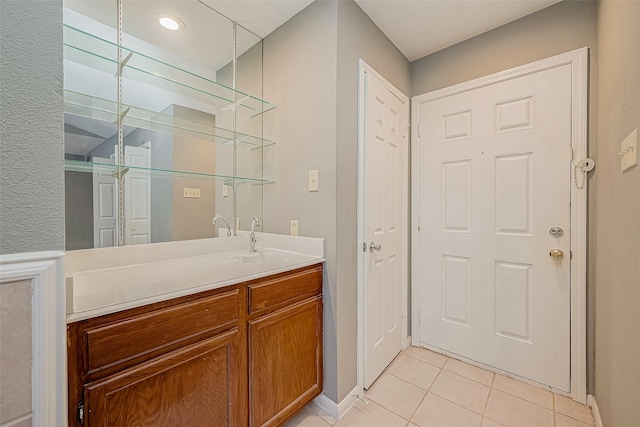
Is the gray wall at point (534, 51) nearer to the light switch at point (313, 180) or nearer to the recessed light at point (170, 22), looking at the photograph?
the light switch at point (313, 180)

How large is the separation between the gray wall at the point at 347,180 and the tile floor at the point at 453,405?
0.18 m

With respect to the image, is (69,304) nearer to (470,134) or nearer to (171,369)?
(171,369)

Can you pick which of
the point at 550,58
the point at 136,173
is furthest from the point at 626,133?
the point at 136,173

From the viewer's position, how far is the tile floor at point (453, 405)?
1.41m

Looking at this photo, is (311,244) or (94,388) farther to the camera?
(311,244)

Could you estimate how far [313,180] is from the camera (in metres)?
1.55

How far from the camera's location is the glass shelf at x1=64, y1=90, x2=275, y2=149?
123 cm

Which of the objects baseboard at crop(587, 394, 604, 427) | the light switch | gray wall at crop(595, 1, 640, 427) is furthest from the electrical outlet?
baseboard at crop(587, 394, 604, 427)

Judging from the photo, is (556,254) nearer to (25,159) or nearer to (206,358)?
(206,358)

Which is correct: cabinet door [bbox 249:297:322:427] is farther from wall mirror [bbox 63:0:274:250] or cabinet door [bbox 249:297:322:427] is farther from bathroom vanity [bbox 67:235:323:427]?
wall mirror [bbox 63:0:274:250]

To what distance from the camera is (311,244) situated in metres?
1.55

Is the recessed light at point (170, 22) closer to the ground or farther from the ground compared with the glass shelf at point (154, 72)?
farther from the ground

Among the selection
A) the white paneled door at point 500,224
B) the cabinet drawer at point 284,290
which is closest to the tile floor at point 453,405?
the white paneled door at point 500,224

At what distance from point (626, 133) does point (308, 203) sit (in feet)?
4.71
